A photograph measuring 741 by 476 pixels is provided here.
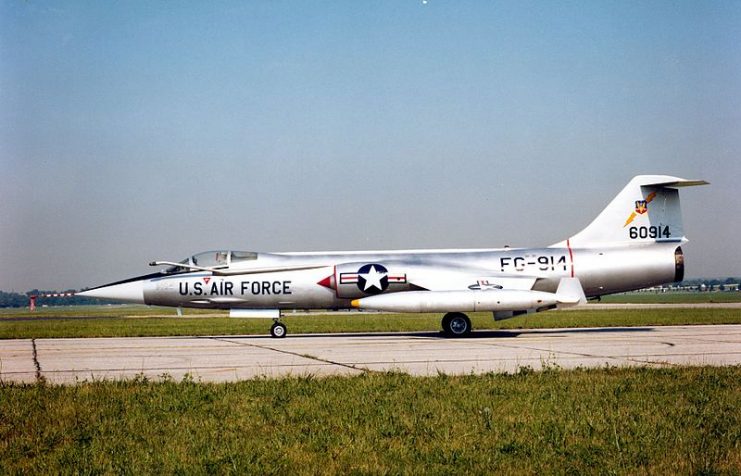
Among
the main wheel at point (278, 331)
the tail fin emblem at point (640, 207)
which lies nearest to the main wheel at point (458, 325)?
the main wheel at point (278, 331)

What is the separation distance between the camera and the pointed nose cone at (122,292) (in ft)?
76.7

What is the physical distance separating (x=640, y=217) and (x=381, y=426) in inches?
749

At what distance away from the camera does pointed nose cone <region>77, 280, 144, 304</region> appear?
23391 mm

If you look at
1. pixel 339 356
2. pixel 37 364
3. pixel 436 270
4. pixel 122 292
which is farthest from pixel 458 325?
pixel 37 364

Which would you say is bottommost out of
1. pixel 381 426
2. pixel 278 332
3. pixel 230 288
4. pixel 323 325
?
pixel 323 325

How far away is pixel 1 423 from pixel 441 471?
480cm

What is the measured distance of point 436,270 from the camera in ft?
76.0

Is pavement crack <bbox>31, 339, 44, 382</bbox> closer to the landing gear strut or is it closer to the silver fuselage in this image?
the silver fuselage

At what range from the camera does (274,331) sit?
22500 mm

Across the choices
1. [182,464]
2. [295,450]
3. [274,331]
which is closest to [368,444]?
[295,450]

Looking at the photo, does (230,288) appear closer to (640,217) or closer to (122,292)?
(122,292)

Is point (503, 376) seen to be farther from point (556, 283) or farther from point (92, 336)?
point (92, 336)

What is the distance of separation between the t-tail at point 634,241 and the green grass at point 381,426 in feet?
Answer: 43.4

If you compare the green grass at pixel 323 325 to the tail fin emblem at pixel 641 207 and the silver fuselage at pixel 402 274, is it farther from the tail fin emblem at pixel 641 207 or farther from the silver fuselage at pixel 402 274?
the tail fin emblem at pixel 641 207
